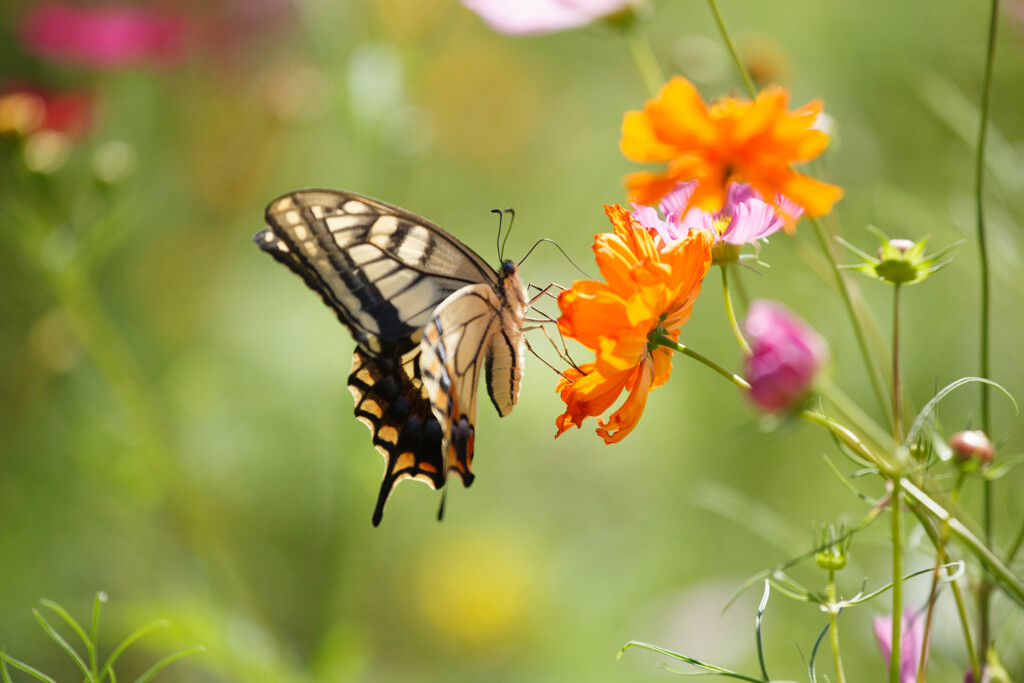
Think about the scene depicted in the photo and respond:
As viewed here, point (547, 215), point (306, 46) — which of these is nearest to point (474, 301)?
point (547, 215)

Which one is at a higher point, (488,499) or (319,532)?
(488,499)

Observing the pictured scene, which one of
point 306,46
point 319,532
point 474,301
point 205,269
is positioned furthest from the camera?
point 306,46

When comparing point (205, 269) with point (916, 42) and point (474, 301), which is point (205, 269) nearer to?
point (474, 301)

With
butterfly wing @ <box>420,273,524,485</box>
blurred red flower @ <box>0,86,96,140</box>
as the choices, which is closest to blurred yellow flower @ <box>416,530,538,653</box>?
butterfly wing @ <box>420,273,524,485</box>

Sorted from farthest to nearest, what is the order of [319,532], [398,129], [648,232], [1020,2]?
1. [319,532]
2. [398,129]
3. [1020,2]
4. [648,232]

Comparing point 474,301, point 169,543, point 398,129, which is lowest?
point 169,543

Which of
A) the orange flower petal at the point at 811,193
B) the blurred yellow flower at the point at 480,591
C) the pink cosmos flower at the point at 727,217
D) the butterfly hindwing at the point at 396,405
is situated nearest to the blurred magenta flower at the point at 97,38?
the butterfly hindwing at the point at 396,405
